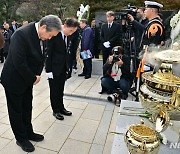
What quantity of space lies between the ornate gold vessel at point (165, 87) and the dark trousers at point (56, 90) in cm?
200

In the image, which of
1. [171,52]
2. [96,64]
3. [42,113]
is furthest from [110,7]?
[171,52]

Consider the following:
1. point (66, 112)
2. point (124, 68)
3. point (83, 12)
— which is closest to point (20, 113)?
point (66, 112)

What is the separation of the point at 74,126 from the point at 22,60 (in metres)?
1.40

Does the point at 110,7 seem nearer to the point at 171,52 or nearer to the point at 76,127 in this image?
the point at 76,127

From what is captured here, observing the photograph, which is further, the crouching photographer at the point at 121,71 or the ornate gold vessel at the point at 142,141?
the crouching photographer at the point at 121,71

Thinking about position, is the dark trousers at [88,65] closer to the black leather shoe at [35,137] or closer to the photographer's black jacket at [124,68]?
the photographer's black jacket at [124,68]

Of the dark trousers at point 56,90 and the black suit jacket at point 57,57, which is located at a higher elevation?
the black suit jacket at point 57,57

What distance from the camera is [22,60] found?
2.36m

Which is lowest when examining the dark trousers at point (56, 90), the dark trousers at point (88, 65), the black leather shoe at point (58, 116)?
the dark trousers at point (88, 65)

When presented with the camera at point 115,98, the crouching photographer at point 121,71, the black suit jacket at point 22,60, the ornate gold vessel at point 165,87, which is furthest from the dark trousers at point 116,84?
the ornate gold vessel at point 165,87

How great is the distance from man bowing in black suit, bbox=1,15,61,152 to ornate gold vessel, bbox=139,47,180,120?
50.1 inches

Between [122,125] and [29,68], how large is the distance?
1.16m

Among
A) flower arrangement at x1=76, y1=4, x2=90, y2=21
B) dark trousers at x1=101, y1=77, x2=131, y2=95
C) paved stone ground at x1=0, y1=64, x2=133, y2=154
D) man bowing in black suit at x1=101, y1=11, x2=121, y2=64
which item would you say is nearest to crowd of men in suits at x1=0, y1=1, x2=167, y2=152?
paved stone ground at x1=0, y1=64, x2=133, y2=154

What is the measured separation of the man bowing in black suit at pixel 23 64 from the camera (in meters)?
2.37
